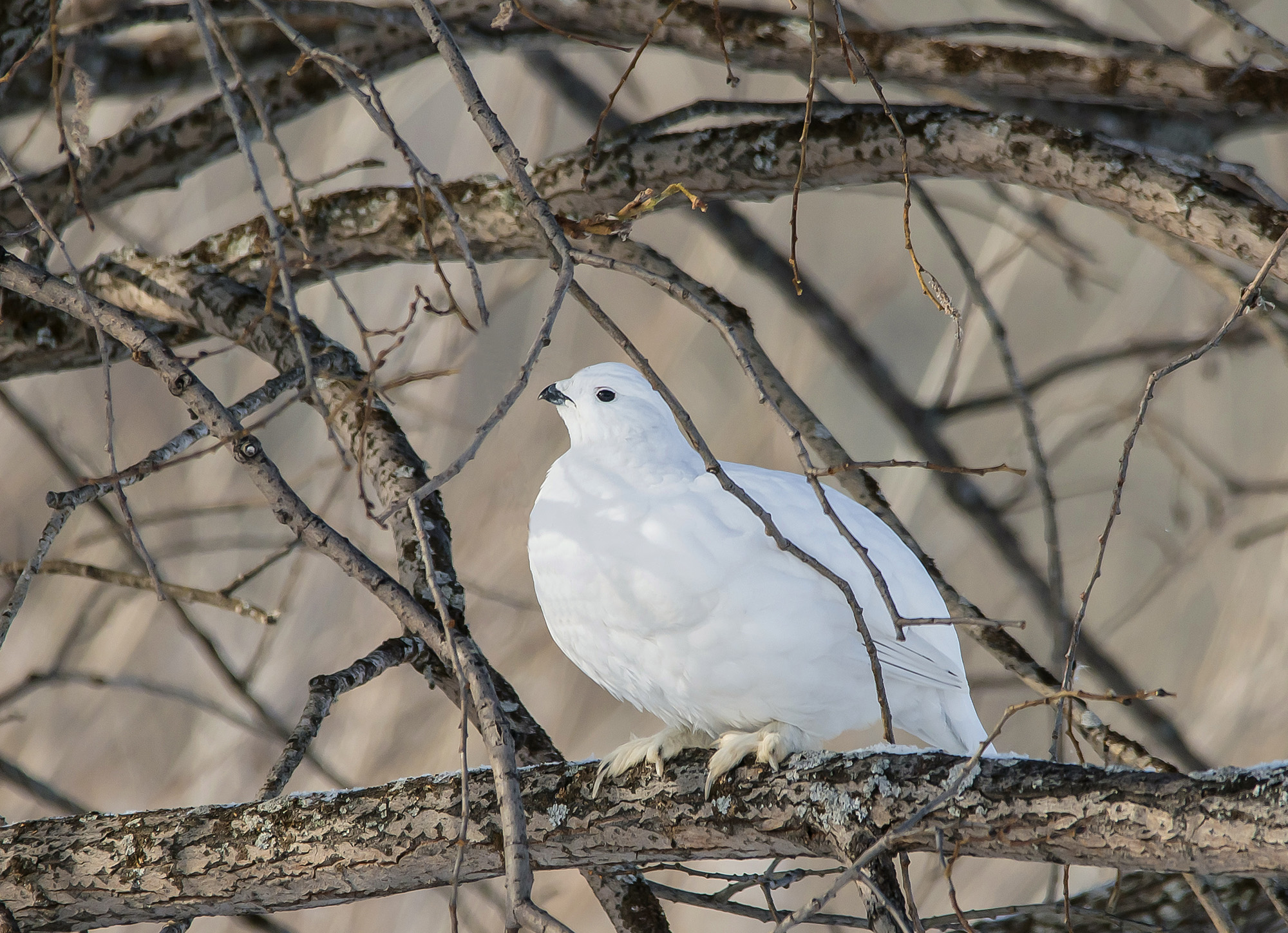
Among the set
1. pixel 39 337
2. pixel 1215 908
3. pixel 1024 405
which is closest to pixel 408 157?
pixel 1215 908

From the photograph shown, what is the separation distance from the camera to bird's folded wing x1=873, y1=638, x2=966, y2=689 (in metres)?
1.60

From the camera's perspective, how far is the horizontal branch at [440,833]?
1.25 m

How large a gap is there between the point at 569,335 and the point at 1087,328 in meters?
2.93

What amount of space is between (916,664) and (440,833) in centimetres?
70

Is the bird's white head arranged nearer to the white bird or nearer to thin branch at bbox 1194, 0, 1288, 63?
the white bird

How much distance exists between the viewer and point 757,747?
1.50 meters

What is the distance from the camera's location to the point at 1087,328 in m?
6.03

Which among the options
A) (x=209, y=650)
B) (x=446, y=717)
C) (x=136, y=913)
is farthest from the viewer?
(x=446, y=717)

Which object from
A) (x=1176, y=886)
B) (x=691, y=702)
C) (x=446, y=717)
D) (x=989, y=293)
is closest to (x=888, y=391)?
(x=1176, y=886)

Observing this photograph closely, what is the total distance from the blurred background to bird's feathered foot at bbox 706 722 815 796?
2472 mm

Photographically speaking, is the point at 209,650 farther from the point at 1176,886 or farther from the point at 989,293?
the point at 989,293

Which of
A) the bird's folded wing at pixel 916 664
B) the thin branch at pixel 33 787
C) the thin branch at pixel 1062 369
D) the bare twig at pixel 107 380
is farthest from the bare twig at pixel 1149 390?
the thin branch at pixel 33 787

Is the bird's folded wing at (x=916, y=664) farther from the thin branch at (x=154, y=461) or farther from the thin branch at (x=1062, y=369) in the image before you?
the thin branch at (x=1062, y=369)

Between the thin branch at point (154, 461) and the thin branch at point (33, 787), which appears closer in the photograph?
the thin branch at point (154, 461)
